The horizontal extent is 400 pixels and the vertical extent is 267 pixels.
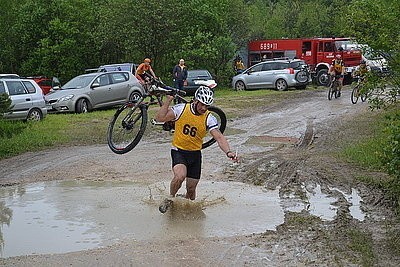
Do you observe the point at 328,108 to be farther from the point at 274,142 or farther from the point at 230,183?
the point at 230,183

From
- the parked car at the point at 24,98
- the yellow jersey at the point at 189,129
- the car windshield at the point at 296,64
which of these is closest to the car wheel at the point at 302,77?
the car windshield at the point at 296,64

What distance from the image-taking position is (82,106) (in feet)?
77.1

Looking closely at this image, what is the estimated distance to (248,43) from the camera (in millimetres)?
44062

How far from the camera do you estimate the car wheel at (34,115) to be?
2017cm

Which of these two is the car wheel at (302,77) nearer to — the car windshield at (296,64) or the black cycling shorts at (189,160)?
the car windshield at (296,64)

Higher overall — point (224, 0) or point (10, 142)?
point (224, 0)

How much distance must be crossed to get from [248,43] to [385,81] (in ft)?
103

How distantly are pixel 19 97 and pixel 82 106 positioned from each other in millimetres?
3797

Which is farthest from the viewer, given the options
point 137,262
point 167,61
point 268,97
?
point 167,61

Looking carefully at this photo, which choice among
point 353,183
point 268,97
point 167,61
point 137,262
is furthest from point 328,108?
point 137,262

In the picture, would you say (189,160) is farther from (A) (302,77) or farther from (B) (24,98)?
(A) (302,77)

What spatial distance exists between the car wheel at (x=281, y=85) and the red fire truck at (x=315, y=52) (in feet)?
15.0

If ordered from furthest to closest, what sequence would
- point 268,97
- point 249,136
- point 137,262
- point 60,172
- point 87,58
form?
point 87,58 < point 268,97 < point 249,136 < point 60,172 < point 137,262

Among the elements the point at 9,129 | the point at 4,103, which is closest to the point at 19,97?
the point at 9,129
